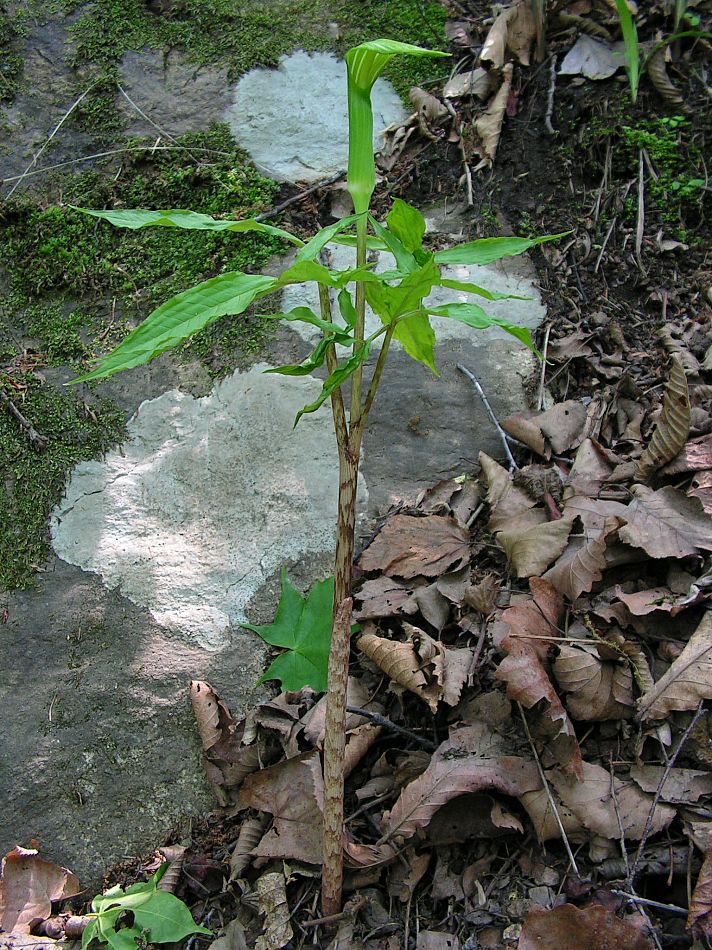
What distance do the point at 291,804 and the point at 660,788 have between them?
979 millimetres

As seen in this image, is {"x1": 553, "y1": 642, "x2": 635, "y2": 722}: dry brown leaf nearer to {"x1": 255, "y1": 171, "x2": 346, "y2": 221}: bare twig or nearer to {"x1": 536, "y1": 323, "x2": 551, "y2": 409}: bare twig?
{"x1": 536, "y1": 323, "x2": 551, "y2": 409}: bare twig

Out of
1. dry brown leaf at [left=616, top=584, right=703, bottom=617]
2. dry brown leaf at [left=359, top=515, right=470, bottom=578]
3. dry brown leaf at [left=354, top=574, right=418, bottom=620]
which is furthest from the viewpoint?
dry brown leaf at [left=359, top=515, right=470, bottom=578]

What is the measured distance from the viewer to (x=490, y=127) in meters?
3.42

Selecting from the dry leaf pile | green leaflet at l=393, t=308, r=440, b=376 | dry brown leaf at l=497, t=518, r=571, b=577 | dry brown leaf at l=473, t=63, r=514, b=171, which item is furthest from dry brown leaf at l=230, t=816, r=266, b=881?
dry brown leaf at l=473, t=63, r=514, b=171

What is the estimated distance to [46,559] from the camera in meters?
2.68

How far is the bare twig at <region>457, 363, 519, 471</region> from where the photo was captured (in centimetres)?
271

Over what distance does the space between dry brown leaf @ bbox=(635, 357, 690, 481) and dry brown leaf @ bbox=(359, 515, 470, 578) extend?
623 mm

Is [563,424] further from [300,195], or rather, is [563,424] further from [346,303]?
[300,195]

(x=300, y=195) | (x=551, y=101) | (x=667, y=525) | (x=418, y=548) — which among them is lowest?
(x=418, y=548)

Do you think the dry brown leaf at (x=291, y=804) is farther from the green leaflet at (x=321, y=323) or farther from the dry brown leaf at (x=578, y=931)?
the green leaflet at (x=321, y=323)

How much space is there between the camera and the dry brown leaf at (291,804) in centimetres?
202

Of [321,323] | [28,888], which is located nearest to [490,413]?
[321,323]

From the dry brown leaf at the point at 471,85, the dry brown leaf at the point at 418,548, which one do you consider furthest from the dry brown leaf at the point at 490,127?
the dry brown leaf at the point at 418,548

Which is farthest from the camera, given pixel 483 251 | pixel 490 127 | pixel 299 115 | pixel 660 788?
pixel 299 115
